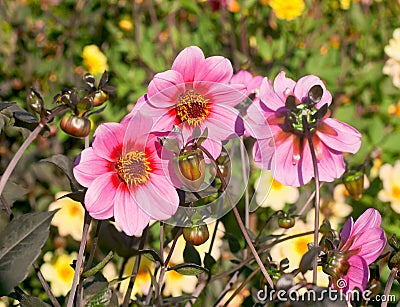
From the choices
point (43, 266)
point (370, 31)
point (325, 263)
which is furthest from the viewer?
point (370, 31)

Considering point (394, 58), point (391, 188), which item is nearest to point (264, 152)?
point (391, 188)

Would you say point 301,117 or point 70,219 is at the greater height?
point 301,117

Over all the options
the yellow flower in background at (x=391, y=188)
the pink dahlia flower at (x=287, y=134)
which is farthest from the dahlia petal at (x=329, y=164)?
the yellow flower in background at (x=391, y=188)

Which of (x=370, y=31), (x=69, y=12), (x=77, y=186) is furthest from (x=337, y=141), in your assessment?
(x=69, y=12)

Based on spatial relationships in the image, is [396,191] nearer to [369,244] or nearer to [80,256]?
[369,244]

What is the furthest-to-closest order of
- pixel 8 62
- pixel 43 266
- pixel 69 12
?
pixel 69 12 → pixel 8 62 → pixel 43 266

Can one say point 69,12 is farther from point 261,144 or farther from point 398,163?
point 261,144

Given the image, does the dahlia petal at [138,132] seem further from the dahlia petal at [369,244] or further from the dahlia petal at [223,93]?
the dahlia petal at [369,244]
